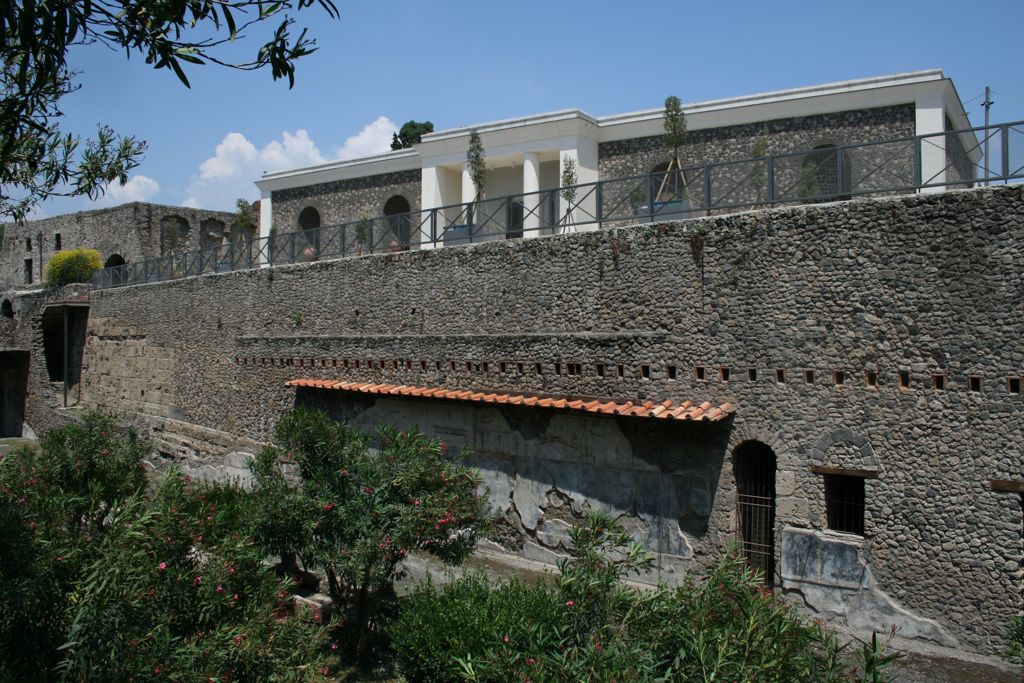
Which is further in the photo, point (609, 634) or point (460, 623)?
point (460, 623)

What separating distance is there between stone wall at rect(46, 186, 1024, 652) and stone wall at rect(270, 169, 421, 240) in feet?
29.5

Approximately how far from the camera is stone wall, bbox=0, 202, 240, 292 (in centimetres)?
2966

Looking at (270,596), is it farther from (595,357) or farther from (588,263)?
(588,263)

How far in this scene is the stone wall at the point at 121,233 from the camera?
1168 inches

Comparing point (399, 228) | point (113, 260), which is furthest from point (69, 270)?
point (399, 228)

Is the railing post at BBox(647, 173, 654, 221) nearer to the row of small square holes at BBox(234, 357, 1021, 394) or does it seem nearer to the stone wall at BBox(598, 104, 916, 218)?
the stone wall at BBox(598, 104, 916, 218)

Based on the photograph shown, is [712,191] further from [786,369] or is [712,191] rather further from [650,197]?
[786,369]

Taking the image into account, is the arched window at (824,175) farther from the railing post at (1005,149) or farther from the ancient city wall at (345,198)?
the ancient city wall at (345,198)

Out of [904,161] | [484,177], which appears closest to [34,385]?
[484,177]

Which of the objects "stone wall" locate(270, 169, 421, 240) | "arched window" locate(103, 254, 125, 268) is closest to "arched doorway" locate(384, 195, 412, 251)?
"stone wall" locate(270, 169, 421, 240)

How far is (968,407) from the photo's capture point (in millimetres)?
8031

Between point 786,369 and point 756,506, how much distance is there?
1603 millimetres

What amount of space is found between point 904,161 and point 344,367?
29.8 feet

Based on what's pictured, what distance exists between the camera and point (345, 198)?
77.3ft
